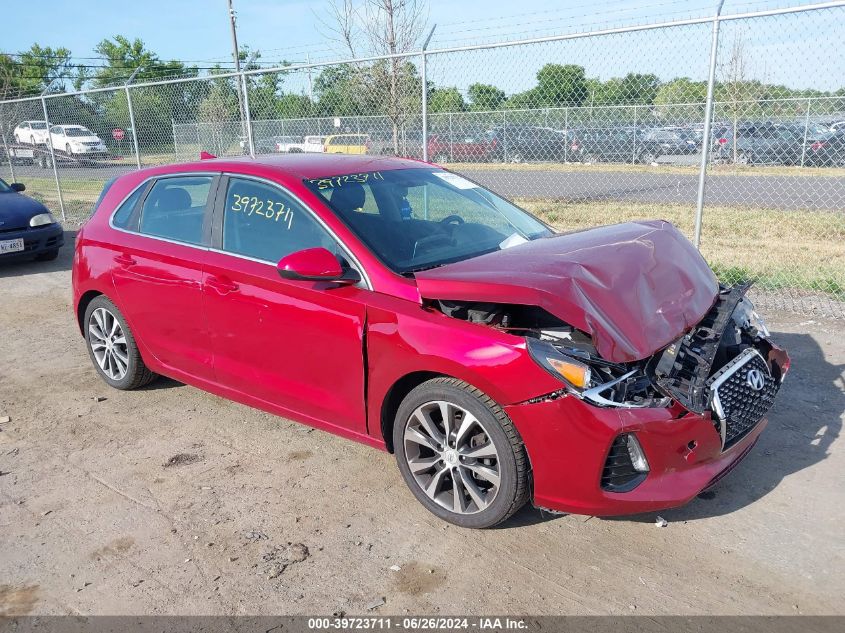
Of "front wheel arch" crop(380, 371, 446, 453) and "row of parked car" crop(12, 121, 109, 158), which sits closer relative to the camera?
"front wheel arch" crop(380, 371, 446, 453)

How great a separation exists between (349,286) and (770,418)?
9.27 ft

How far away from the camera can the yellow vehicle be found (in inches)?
506

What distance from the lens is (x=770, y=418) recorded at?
14.5ft

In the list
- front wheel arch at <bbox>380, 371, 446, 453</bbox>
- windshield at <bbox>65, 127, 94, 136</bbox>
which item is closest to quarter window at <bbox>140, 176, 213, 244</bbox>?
front wheel arch at <bbox>380, 371, 446, 453</bbox>

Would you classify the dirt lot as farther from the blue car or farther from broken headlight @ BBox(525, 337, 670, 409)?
the blue car

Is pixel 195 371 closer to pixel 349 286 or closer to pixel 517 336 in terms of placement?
pixel 349 286

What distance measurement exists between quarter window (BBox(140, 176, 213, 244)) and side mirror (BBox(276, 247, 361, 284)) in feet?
→ 3.64

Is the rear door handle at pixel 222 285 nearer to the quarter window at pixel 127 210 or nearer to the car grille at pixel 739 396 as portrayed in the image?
the quarter window at pixel 127 210

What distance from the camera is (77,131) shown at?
16594 millimetres

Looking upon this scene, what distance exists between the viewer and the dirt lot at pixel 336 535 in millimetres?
2918

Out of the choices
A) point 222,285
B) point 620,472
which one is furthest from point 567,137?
point 620,472

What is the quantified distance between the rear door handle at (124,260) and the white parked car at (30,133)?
48.1ft

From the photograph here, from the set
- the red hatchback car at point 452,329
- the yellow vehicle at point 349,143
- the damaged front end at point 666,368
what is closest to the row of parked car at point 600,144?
the yellow vehicle at point 349,143

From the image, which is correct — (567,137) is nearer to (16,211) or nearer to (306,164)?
(16,211)
